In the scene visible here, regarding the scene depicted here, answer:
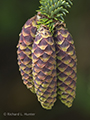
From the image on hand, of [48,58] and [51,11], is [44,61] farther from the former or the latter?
[51,11]

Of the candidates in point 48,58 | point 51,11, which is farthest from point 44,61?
point 51,11

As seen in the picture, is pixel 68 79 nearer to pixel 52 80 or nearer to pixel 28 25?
pixel 52 80

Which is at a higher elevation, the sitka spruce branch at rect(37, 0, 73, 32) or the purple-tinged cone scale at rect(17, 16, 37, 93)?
the sitka spruce branch at rect(37, 0, 73, 32)

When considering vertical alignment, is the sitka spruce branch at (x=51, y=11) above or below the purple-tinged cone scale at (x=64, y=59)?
above

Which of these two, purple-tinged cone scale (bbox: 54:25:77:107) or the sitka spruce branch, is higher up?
the sitka spruce branch

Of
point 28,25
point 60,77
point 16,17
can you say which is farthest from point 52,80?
point 16,17
